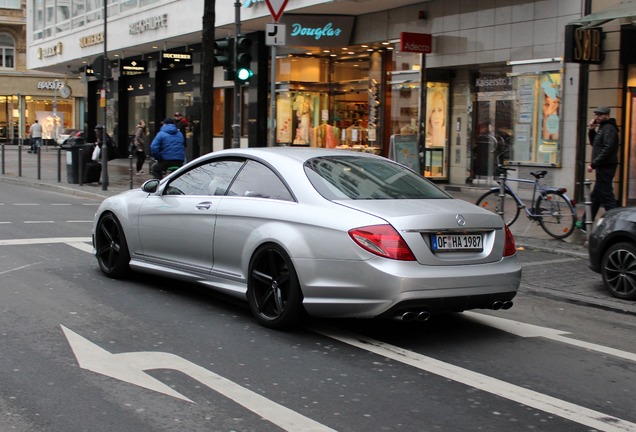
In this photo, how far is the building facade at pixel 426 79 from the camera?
1705 centimetres

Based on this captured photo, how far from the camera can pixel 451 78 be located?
21312 mm

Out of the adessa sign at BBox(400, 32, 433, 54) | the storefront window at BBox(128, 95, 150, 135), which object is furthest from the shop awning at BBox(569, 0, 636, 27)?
the storefront window at BBox(128, 95, 150, 135)

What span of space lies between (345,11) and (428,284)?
59.5ft

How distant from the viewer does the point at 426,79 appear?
21.2 m

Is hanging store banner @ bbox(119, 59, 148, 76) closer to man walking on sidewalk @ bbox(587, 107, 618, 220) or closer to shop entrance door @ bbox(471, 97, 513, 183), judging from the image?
shop entrance door @ bbox(471, 97, 513, 183)

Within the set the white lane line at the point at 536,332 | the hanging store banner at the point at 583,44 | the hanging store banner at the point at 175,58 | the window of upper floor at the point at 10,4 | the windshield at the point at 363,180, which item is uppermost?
the window of upper floor at the point at 10,4

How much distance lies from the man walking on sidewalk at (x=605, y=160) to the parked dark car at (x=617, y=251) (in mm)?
3998

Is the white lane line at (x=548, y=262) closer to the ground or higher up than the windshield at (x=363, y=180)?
closer to the ground

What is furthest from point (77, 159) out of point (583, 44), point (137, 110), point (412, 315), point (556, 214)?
point (137, 110)

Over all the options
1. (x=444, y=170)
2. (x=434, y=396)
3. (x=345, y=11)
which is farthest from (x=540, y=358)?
(x=345, y=11)

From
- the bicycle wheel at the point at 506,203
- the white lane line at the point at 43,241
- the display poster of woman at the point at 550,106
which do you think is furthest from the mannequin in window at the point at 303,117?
the white lane line at the point at 43,241

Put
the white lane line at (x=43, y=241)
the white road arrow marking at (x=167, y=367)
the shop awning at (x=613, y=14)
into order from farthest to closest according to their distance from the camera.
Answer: the shop awning at (x=613, y=14)
the white lane line at (x=43, y=241)
the white road arrow marking at (x=167, y=367)

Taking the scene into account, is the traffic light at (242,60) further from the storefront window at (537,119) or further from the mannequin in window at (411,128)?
the mannequin in window at (411,128)

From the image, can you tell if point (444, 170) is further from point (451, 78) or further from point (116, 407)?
point (116, 407)
